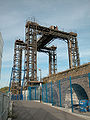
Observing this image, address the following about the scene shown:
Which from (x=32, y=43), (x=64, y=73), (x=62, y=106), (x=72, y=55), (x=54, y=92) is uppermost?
(x=32, y=43)

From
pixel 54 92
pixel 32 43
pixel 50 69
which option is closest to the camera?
pixel 54 92

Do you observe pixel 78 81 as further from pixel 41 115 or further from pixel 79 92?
pixel 41 115

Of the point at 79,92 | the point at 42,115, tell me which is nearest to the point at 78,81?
the point at 79,92

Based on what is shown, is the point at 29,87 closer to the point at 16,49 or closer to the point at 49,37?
the point at 49,37

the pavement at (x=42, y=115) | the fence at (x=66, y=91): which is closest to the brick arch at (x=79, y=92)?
the fence at (x=66, y=91)

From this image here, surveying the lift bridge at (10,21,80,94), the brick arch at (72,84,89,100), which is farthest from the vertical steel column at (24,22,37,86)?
the brick arch at (72,84,89,100)

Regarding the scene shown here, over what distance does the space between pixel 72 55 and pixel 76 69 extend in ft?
55.3

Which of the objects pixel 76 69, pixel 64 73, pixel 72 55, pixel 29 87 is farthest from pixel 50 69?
pixel 76 69

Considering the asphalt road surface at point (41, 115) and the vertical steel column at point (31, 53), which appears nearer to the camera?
the asphalt road surface at point (41, 115)

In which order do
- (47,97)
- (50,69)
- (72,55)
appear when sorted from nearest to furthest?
1. (47,97)
2. (72,55)
3. (50,69)

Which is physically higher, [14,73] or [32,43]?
[32,43]

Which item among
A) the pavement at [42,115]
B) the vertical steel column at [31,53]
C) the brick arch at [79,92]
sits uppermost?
the vertical steel column at [31,53]

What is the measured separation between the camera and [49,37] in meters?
36.1

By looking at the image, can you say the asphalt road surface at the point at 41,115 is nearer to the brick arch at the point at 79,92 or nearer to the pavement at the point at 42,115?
the pavement at the point at 42,115
